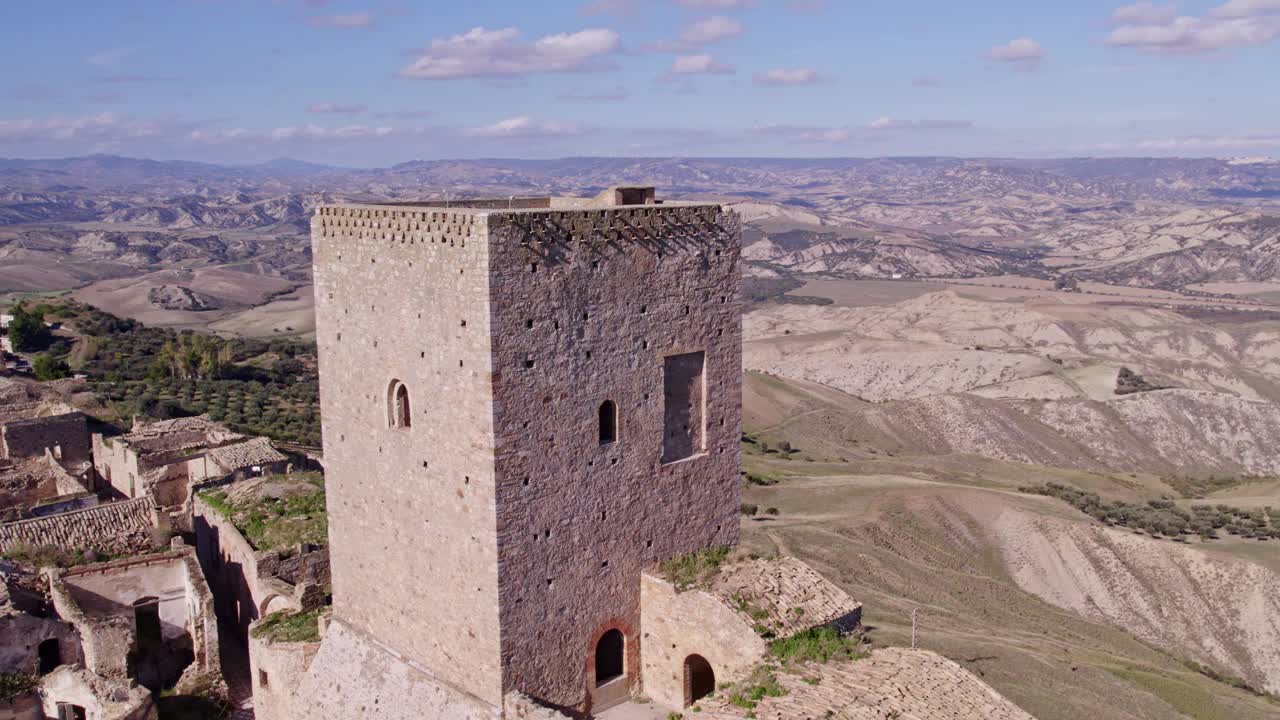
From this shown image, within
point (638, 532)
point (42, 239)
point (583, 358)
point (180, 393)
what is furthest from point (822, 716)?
point (42, 239)

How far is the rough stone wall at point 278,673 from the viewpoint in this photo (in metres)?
15.1

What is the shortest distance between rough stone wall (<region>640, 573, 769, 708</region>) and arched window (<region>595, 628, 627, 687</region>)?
29cm

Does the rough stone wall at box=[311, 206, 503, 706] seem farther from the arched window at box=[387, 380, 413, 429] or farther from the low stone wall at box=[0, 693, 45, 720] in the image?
the low stone wall at box=[0, 693, 45, 720]

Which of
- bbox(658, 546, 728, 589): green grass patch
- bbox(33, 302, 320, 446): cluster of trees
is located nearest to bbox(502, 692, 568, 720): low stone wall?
bbox(658, 546, 728, 589): green grass patch

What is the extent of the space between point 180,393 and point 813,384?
47.2 m

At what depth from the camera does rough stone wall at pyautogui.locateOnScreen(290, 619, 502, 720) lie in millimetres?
12461

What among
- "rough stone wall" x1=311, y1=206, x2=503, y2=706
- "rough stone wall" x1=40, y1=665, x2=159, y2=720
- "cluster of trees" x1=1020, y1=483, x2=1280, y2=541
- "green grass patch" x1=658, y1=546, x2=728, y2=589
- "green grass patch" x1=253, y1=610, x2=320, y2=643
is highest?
"rough stone wall" x1=311, y1=206, x2=503, y2=706

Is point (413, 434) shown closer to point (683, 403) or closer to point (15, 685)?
point (683, 403)

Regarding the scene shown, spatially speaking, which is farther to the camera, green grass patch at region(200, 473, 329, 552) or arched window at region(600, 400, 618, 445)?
green grass patch at region(200, 473, 329, 552)

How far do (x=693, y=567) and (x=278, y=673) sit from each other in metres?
6.54

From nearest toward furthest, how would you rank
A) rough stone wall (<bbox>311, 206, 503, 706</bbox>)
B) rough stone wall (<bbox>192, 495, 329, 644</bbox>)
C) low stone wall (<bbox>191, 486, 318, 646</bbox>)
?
rough stone wall (<bbox>311, 206, 503, 706</bbox>) → low stone wall (<bbox>191, 486, 318, 646</bbox>) → rough stone wall (<bbox>192, 495, 329, 644</bbox>)

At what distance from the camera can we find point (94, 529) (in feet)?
76.2

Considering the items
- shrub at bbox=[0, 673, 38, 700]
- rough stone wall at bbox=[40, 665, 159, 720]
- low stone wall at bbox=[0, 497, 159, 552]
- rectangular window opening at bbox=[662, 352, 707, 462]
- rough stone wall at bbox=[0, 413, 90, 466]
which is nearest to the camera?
rectangular window opening at bbox=[662, 352, 707, 462]

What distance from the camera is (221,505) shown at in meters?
23.8
